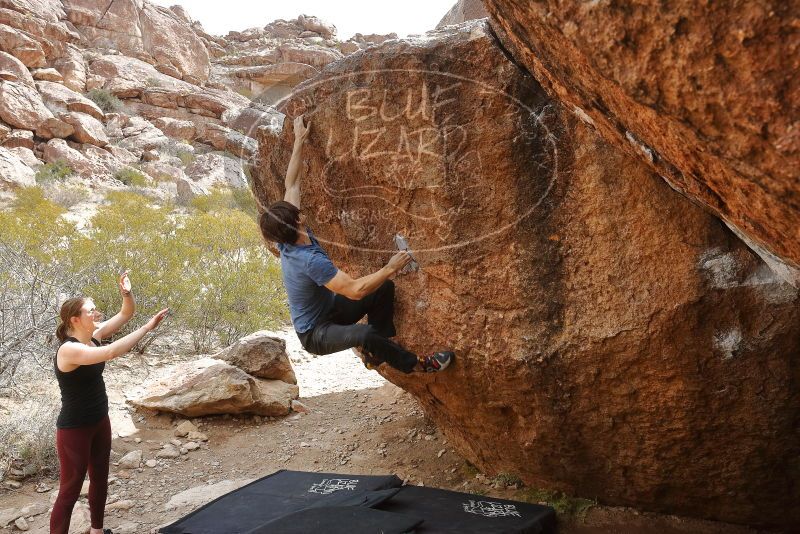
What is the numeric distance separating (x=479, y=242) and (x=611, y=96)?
4.18 feet

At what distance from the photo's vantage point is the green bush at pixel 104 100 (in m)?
22.2

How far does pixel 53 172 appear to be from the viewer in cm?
1554

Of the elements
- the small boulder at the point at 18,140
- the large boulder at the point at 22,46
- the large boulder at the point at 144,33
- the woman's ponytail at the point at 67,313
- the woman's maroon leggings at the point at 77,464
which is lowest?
the woman's maroon leggings at the point at 77,464

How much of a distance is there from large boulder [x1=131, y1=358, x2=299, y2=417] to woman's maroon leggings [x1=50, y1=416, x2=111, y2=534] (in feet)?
6.20

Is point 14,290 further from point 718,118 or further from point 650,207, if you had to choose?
point 718,118

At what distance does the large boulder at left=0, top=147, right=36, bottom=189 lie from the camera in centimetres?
1305

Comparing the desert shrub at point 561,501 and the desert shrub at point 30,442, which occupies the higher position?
the desert shrub at point 30,442

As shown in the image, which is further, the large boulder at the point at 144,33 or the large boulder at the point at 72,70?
the large boulder at the point at 144,33

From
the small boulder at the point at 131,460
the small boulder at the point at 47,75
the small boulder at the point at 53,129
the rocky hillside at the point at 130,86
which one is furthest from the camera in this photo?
the small boulder at the point at 47,75

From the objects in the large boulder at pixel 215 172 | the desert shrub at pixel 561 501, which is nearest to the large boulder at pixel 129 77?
the large boulder at pixel 215 172

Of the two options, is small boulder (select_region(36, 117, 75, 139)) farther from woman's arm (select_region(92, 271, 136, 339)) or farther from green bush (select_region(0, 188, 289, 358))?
woman's arm (select_region(92, 271, 136, 339))

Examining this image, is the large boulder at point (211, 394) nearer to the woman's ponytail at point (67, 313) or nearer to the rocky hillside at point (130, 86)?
the woman's ponytail at point (67, 313)

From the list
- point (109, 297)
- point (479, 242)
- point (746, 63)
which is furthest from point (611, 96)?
point (109, 297)

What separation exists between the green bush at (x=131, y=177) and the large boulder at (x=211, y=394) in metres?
12.3
